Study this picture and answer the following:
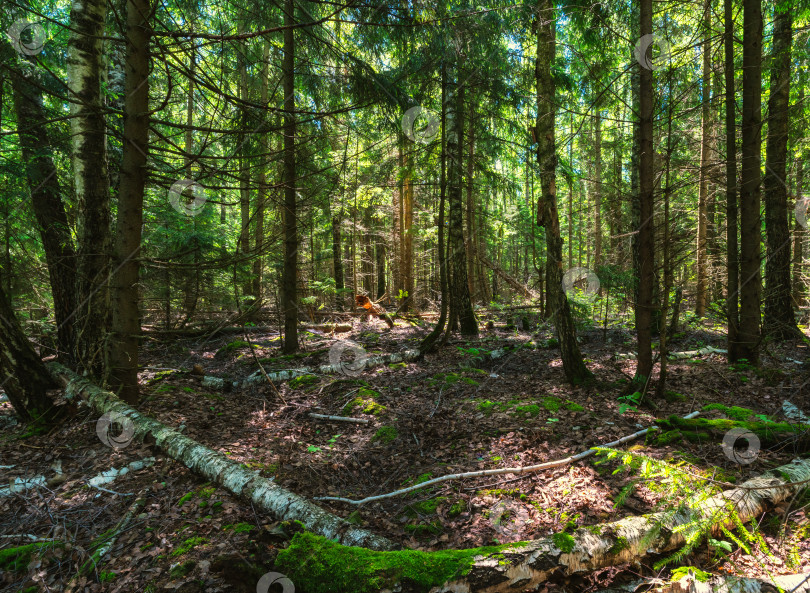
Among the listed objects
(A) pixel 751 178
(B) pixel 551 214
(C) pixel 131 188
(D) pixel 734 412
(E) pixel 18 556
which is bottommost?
(E) pixel 18 556

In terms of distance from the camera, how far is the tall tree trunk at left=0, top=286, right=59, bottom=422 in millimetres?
4148

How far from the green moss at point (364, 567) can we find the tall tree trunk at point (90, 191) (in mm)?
3886

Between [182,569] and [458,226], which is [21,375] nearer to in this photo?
[182,569]

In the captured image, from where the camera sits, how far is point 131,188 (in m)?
3.81

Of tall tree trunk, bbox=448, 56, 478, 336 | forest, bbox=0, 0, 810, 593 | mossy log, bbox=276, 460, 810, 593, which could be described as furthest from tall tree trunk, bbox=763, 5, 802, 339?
mossy log, bbox=276, 460, 810, 593

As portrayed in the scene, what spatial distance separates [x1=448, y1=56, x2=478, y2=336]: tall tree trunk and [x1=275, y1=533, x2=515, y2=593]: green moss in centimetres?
752

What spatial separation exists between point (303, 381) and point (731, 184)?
7913 millimetres

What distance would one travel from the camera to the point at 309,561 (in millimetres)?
2320

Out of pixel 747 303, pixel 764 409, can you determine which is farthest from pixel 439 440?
pixel 747 303

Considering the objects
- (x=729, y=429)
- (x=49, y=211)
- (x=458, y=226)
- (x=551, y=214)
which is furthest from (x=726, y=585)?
(x=49, y=211)

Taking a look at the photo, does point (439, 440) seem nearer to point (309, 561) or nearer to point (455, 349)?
point (309, 561)

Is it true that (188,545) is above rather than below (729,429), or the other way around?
below

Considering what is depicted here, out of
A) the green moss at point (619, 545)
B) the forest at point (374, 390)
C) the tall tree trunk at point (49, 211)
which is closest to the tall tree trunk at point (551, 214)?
the forest at point (374, 390)

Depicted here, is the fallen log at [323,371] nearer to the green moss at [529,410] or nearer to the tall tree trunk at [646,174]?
the green moss at [529,410]
